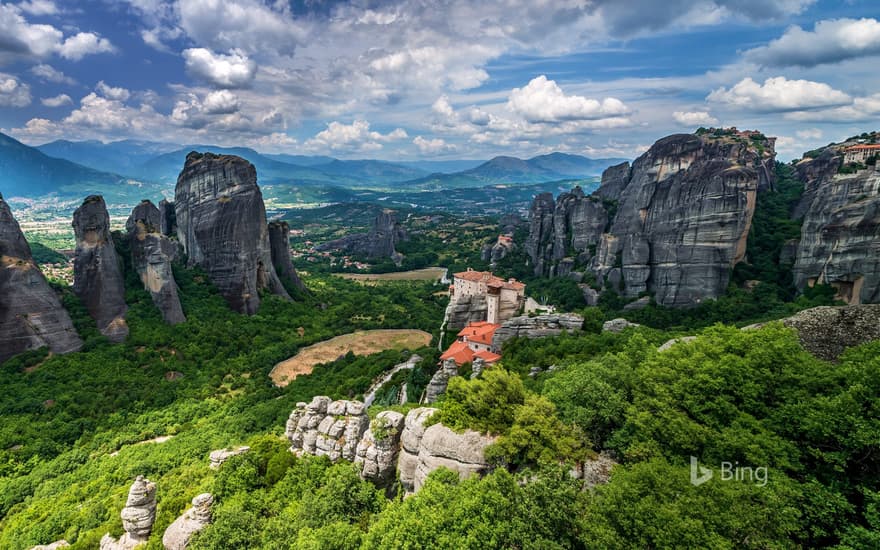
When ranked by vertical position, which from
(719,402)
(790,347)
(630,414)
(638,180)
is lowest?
(630,414)

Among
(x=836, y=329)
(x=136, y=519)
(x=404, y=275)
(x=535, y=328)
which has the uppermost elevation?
(x=836, y=329)

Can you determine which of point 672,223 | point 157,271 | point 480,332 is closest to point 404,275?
point 157,271

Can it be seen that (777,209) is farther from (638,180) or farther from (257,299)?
(257,299)

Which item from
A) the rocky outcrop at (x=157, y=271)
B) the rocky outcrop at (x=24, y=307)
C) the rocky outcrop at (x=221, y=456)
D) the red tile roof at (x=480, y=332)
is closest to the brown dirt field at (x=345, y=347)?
the rocky outcrop at (x=157, y=271)

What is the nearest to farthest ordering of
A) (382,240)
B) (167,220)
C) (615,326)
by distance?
(615,326) < (167,220) < (382,240)

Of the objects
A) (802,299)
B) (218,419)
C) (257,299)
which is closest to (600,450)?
(218,419)

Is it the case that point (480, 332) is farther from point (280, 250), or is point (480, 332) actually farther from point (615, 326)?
point (280, 250)
